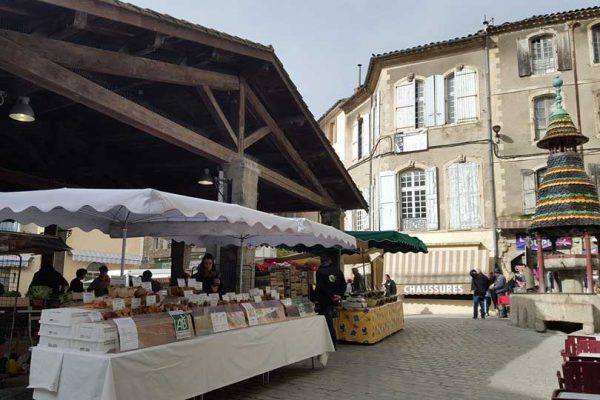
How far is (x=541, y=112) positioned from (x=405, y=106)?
4.88m

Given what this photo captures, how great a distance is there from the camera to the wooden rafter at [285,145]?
832 cm

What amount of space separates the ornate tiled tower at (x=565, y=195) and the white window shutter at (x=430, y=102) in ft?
22.4

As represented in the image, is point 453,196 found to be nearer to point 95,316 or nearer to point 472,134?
point 472,134

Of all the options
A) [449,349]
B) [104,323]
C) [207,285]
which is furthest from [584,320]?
[104,323]

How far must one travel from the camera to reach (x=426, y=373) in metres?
6.40

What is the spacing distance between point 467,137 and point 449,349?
11614mm

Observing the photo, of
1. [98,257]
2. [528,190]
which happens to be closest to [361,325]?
[528,190]

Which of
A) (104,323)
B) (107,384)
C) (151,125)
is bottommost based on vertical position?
(107,384)

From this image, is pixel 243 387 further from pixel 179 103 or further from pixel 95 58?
pixel 179 103

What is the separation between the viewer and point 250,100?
26.9 feet

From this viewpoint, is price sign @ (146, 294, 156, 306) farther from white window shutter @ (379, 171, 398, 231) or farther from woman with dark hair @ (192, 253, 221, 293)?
white window shutter @ (379, 171, 398, 231)

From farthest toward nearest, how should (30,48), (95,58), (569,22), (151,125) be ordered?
1. (569,22)
2. (151,125)
3. (95,58)
4. (30,48)

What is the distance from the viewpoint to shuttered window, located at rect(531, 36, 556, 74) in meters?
18.0

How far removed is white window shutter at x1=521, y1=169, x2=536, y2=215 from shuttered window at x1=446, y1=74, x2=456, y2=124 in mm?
3231
